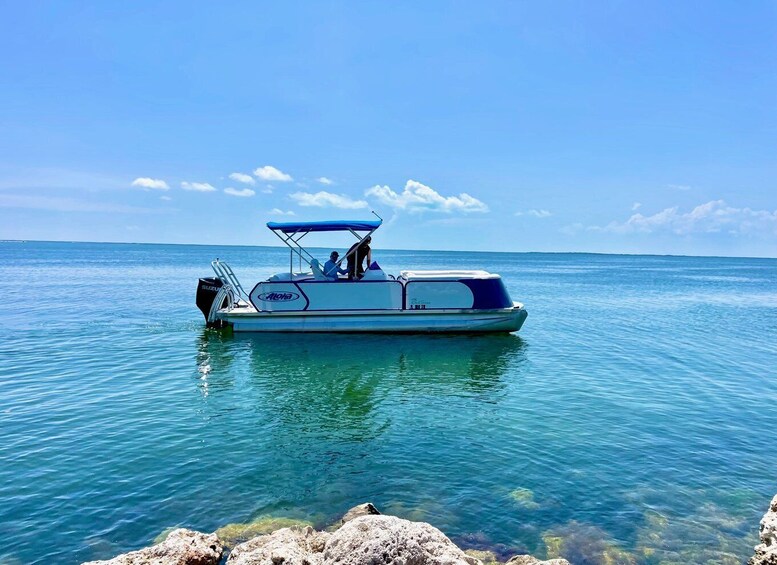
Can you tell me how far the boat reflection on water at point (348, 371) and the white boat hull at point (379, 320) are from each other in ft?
1.04

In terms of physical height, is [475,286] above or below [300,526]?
above

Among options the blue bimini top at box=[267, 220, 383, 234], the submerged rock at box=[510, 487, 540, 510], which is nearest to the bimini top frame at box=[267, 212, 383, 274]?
the blue bimini top at box=[267, 220, 383, 234]

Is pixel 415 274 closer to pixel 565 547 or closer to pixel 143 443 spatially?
pixel 143 443

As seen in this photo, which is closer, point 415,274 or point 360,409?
point 360,409

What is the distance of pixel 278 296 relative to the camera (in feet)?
62.5

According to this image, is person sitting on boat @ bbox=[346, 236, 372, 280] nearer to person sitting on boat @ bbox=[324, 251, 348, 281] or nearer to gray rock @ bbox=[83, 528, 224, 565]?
person sitting on boat @ bbox=[324, 251, 348, 281]

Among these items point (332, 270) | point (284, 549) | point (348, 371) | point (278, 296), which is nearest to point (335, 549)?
point (284, 549)

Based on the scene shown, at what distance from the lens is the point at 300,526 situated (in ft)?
22.3

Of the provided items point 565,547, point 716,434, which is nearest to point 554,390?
point 716,434

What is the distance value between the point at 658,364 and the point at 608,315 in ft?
45.3

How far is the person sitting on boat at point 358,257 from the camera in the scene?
61.6 feet

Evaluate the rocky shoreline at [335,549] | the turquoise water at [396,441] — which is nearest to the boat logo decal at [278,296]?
the turquoise water at [396,441]

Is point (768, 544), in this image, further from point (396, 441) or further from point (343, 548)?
point (396, 441)

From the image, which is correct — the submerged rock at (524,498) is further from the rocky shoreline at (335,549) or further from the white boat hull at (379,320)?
the white boat hull at (379,320)
